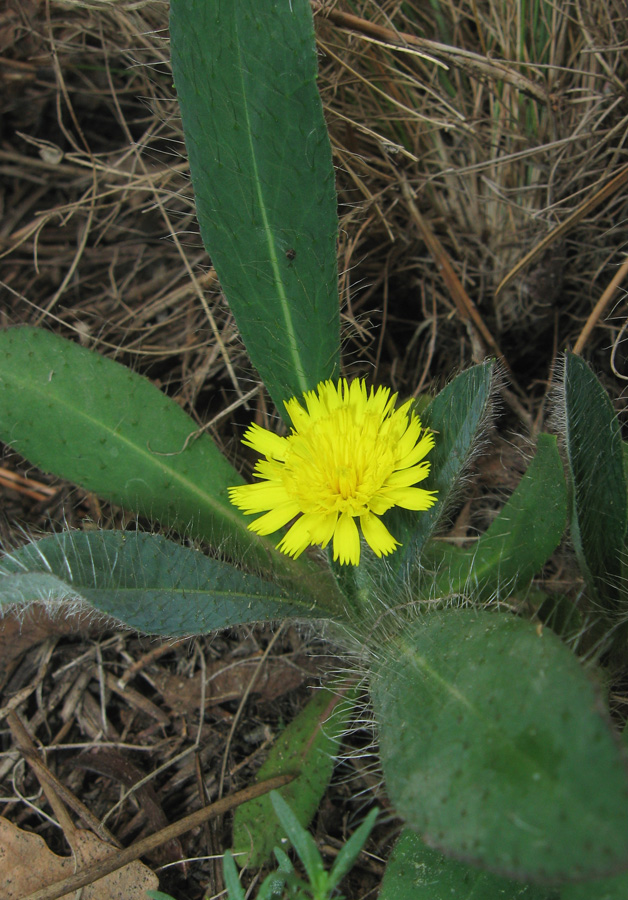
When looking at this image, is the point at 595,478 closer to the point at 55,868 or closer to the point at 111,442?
the point at 111,442

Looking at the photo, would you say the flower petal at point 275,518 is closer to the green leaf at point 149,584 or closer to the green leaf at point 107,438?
the green leaf at point 149,584

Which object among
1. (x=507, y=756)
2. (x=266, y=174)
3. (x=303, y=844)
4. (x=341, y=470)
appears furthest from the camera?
(x=266, y=174)

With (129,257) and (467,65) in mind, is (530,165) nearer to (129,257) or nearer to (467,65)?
(467,65)

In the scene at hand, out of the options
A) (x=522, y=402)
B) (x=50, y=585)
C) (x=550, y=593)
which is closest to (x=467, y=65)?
(x=522, y=402)

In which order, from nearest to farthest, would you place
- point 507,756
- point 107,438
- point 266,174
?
point 507,756
point 266,174
point 107,438

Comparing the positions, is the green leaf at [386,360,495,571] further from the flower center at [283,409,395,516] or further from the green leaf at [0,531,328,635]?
the green leaf at [0,531,328,635]

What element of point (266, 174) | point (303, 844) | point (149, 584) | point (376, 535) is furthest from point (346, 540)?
point (266, 174)
